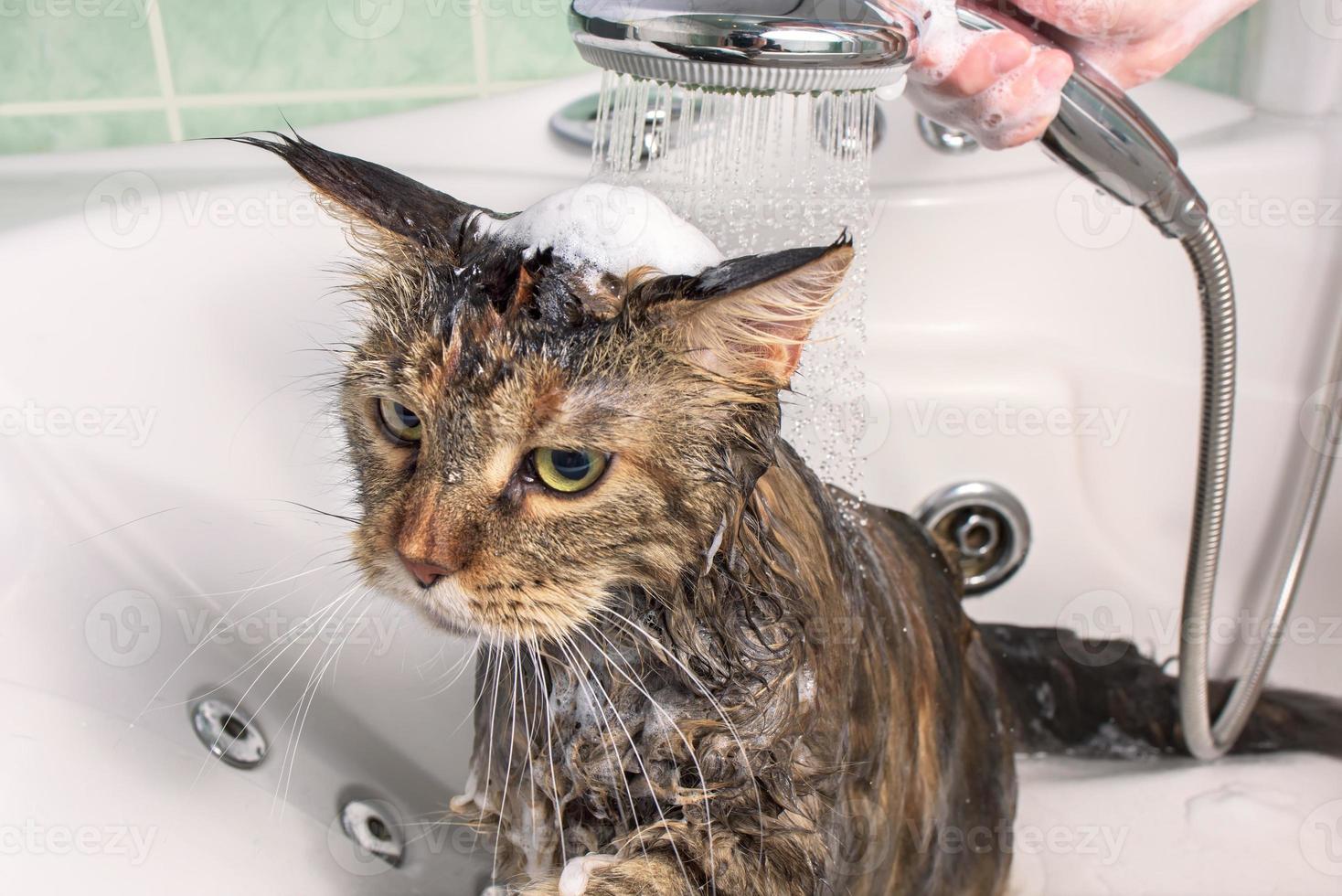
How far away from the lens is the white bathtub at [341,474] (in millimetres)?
1165

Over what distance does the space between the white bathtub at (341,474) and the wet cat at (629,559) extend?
216 millimetres

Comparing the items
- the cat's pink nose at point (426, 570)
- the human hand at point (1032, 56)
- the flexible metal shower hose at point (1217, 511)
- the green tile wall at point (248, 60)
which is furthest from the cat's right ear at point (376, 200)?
the green tile wall at point (248, 60)

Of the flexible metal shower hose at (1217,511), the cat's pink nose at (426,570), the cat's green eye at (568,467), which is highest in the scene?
the cat's green eye at (568,467)

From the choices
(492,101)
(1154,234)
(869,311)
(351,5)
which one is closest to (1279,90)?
(1154,234)

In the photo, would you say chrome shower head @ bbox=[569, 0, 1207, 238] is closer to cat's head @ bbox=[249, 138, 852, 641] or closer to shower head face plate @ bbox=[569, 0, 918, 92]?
shower head face plate @ bbox=[569, 0, 918, 92]

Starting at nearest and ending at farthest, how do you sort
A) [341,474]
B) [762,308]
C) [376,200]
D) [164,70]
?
1. [762,308]
2. [376,200]
3. [341,474]
4. [164,70]

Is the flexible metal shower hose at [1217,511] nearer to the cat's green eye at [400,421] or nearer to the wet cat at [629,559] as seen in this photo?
the wet cat at [629,559]

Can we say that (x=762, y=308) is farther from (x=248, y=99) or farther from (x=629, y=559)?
(x=248, y=99)

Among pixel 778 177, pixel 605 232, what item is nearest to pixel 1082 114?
pixel 778 177

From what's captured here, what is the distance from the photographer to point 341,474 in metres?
1.29

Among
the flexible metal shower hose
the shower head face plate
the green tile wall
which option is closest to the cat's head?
the shower head face plate

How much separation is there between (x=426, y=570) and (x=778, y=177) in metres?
0.76

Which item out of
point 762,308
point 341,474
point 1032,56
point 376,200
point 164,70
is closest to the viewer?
point 762,308

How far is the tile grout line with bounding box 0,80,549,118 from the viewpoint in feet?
5.64
